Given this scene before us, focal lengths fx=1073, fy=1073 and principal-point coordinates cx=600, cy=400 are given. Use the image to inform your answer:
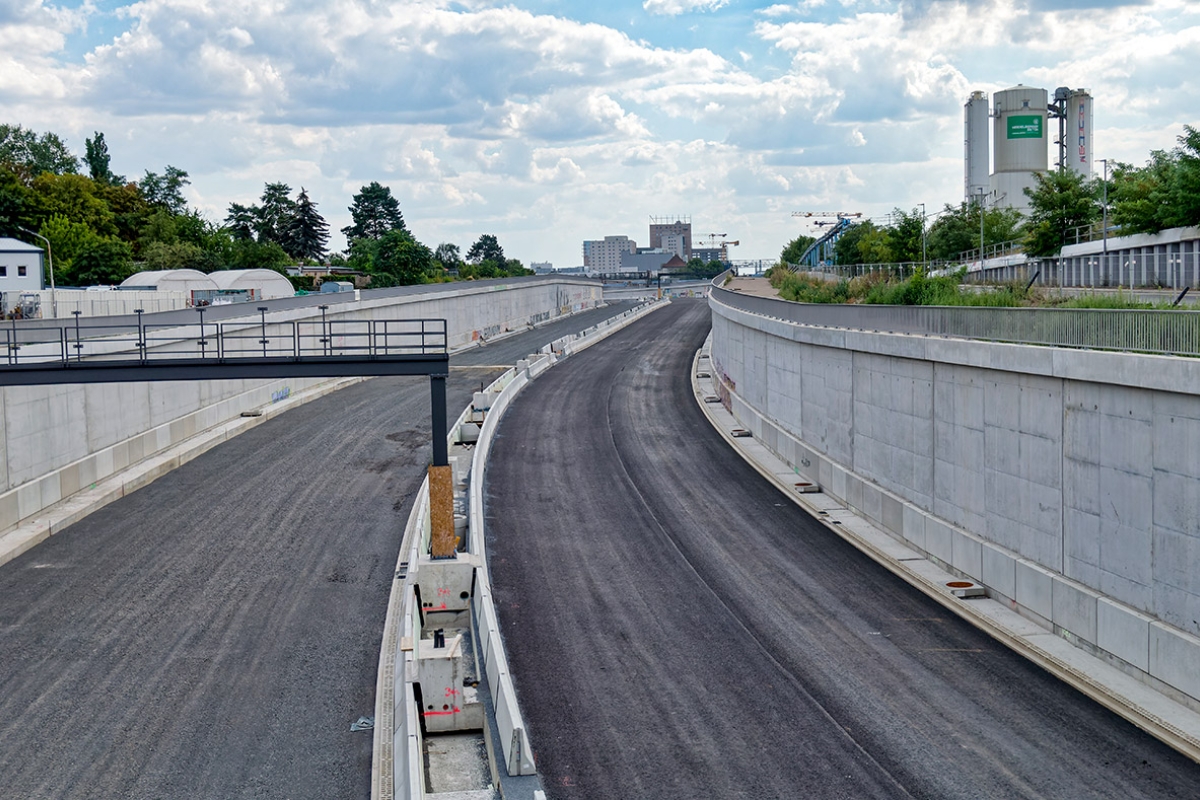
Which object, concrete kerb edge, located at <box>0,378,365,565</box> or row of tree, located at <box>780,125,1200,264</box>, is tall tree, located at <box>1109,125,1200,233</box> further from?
concrete kerb edge, located at <box>0,378,365,565</box>

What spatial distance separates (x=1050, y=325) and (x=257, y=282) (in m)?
82.2

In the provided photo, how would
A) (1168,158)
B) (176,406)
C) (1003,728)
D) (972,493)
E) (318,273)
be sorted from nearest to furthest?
(1003,728), (972,493), (176,406), (1168,158), (318,273)

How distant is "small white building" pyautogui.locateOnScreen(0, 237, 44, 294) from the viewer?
78188 millimetres

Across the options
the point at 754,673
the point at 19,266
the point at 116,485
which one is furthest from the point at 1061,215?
the point at 19,266

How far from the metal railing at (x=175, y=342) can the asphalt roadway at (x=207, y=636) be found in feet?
15.5

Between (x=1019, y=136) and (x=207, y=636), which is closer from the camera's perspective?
(x=207, y=636)

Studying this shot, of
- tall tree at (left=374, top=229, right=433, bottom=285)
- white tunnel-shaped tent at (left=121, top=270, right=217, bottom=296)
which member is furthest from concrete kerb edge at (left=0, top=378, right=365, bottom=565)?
tall tree at (left=374, top=229, right=433, bottom=285)

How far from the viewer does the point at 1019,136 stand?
127m

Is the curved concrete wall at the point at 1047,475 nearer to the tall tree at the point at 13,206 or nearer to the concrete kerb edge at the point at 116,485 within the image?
the concrete kerb edge at the point at 116,485

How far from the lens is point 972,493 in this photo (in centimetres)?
2394

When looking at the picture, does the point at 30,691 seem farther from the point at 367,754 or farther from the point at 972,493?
the point at 972,493

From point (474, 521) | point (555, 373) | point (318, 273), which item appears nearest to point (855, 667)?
point (474, 521)

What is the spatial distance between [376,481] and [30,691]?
17.7 meters

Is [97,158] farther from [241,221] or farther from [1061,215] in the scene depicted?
[1061,215]
